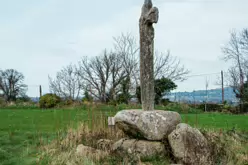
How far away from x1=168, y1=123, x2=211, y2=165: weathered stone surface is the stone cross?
844mm

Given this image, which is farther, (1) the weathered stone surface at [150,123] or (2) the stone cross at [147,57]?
(2) the stone cross at [147,57]

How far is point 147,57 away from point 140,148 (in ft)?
5.21

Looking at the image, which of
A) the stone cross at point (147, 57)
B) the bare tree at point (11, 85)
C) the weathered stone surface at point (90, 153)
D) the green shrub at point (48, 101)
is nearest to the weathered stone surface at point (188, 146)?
the stone cross at point (147, 57)

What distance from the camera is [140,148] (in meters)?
4.94

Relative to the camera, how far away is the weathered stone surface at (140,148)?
483 cm

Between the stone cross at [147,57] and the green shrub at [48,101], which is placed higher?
the stone cross at [147,57]

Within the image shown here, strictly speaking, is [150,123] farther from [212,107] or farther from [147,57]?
[212,107]

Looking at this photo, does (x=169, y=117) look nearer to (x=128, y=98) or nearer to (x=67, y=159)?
(x=67, y=159)

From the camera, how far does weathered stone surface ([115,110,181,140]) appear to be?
15.8 ft

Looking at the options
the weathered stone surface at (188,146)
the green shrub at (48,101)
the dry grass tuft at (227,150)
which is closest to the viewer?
the weathered stone surface at (188,146)

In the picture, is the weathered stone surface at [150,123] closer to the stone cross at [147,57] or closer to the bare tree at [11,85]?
the stone cross at [147,57]

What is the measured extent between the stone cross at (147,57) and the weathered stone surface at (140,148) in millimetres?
646

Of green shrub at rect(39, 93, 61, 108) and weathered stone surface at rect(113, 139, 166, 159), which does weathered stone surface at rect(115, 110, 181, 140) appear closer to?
weathered stone surface at rect(113, 139, 166, 159)

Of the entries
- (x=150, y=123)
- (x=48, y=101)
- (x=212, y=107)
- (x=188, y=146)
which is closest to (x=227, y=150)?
(x=188, y=146)
